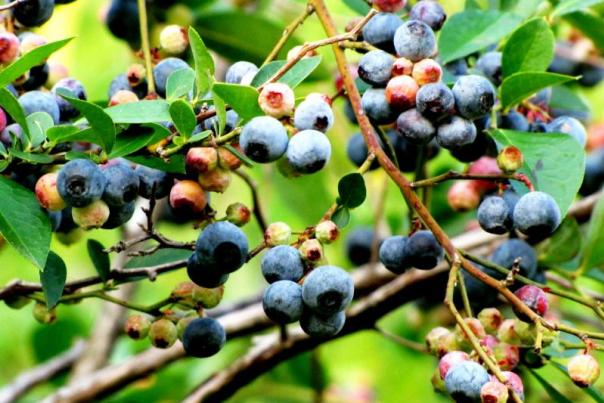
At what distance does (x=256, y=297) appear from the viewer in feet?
6.88

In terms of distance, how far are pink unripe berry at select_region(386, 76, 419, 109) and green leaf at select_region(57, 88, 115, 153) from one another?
1.05 ft

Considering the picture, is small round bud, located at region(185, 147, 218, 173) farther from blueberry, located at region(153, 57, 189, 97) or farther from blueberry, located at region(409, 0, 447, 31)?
blueberry, located at region(409, 0, 447, 31)

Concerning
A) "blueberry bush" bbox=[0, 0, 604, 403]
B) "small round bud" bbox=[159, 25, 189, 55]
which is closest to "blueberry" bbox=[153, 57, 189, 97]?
"blueberry bush" bbox=[0, 0, 604, 403]

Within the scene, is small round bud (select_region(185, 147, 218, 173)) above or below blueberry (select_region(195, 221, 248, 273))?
above

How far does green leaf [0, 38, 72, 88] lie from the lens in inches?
41.8

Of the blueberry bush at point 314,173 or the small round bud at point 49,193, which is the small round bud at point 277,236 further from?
the small round bud at point 49,193

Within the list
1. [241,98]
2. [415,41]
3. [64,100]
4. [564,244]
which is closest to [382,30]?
[415,41]

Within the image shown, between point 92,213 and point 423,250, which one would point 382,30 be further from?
point 92,213

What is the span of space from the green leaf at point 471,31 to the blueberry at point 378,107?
0.67ft

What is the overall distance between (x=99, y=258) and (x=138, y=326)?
10 centimetres

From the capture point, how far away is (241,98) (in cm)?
104

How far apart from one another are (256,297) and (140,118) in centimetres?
107

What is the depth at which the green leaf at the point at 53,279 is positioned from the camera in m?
1.19

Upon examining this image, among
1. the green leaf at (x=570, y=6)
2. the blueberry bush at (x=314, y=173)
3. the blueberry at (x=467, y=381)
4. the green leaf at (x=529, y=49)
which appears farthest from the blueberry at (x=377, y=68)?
the green leaf at (x=570, y=6)
